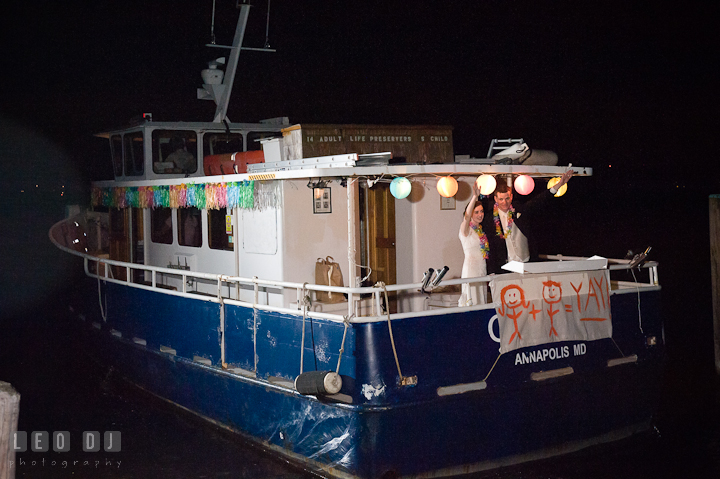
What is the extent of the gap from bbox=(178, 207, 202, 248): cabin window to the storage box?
251 centimetres

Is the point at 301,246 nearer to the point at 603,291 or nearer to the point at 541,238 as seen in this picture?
the point at 603,291

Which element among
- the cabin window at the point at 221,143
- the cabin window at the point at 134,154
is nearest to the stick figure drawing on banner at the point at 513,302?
the cabin window at the point at 221,143

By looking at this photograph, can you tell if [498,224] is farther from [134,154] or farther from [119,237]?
[119,237]

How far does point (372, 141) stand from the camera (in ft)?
26.9

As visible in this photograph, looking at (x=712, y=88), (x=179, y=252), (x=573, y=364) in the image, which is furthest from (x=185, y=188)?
(x=712, y=88)

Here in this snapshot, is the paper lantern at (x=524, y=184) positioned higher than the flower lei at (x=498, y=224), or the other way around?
the paper lantern at (x=524, y=184)

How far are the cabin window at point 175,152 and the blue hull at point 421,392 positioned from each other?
2.88 m

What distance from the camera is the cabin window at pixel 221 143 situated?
11266 mm

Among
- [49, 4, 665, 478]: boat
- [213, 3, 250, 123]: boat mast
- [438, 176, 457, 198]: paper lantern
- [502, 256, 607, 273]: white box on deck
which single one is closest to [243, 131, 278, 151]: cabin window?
[213, 3, 250, 123]: boat mast

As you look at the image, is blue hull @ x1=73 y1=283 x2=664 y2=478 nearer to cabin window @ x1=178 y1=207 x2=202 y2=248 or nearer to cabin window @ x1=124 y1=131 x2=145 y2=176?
cabin window @ x1=178 y1=207 x2=202 y2=248

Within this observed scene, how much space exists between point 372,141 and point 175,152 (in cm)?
423

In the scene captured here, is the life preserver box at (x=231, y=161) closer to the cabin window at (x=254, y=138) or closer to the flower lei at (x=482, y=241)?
the cabin window at (x=254, y=138)

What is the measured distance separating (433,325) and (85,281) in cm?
763

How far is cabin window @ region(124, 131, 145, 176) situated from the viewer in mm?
11438
